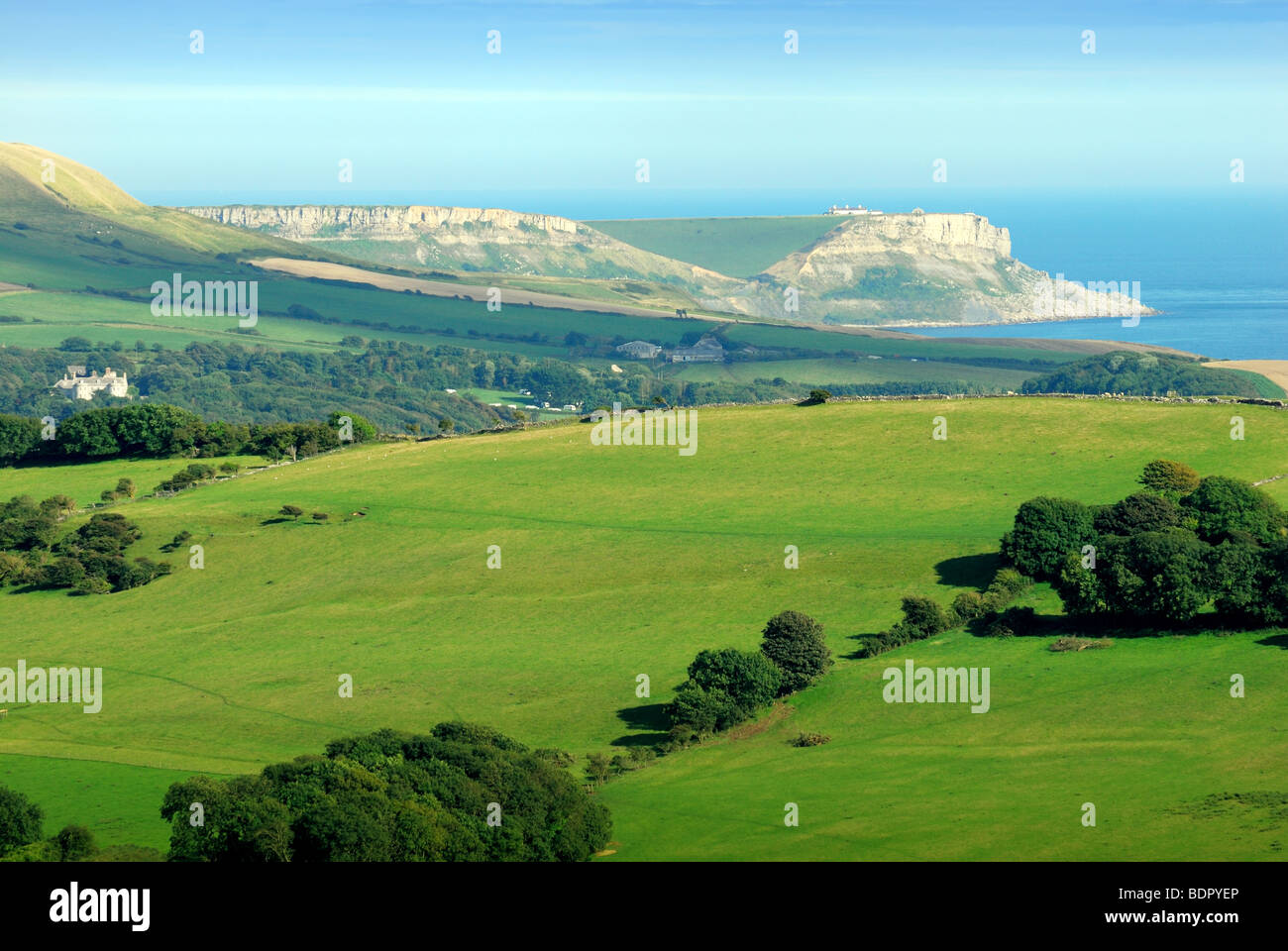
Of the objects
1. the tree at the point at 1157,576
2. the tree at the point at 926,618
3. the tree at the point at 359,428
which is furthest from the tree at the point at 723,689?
the tree at the point at 359,428

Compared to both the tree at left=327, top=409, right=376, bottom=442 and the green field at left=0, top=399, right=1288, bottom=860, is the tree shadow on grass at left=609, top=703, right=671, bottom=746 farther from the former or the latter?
the tree at left=327, top=409, right=376, bottom=442

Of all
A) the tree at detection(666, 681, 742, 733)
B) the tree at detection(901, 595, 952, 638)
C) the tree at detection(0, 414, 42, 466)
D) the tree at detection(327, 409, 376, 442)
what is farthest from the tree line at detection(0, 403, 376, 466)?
the tree at detection(666, 681, 742, 733)

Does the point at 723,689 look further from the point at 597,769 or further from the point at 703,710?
the point at 597,769

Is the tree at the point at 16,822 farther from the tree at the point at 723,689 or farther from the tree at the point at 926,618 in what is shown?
the tree at the point at 926,618

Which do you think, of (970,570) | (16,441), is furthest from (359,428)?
(970,570)

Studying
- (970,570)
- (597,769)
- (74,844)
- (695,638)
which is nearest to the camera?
(74,844)

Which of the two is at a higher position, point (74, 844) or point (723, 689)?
point (723, 689)
